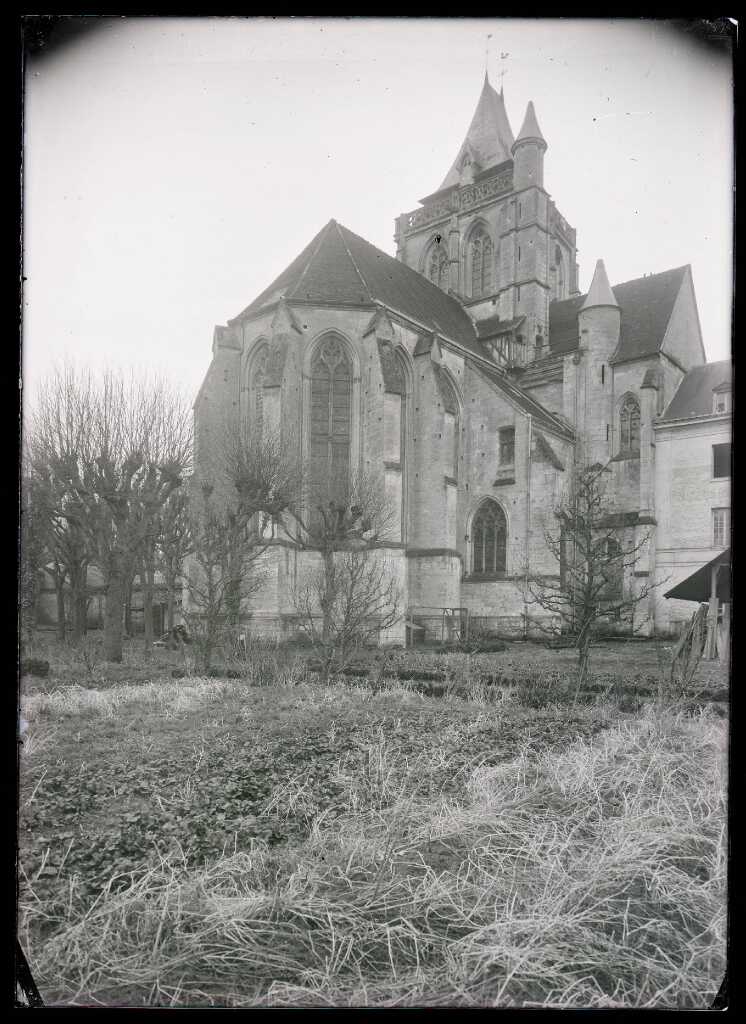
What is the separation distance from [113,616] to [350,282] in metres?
15.4

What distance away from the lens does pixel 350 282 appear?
21.8 meters

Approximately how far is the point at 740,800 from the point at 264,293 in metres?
21.7

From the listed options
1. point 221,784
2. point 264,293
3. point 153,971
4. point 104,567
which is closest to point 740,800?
point 153,971

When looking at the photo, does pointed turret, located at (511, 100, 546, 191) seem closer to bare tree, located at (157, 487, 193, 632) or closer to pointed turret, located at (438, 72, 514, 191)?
pointed turret, located at (438, 72, 514, 191)

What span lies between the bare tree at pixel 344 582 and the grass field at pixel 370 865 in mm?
4171

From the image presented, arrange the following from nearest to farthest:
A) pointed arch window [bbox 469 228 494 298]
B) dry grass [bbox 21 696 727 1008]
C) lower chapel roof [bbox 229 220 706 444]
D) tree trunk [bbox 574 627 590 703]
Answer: dry grass [bbox 21 696 727 1008]
tree trunk [bbox 574 627 590 703]
lower chapel roof [bbox 229 220 706 444]
pointed arch window [bbox 469 228 494 298]

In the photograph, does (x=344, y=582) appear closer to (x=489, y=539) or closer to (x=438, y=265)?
(x=489, y=539)

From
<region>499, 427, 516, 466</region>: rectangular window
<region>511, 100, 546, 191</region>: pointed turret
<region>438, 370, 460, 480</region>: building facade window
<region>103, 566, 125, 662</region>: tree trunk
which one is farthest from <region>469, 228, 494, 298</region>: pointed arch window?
<region>103, 566, 125, 662</region>: tree trunk

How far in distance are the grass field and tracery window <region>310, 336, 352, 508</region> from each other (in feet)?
45.8

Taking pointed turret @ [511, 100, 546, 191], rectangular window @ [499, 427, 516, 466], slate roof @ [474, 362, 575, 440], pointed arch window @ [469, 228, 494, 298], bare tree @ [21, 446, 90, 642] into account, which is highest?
pointed turret @ [511, 100, 546, 191]

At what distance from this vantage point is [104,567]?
9.80 m

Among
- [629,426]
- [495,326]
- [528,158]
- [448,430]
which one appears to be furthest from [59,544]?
[528,158]

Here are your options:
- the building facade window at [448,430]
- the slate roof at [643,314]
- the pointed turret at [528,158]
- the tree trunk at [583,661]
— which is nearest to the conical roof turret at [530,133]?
the pointed turret at [528,158]

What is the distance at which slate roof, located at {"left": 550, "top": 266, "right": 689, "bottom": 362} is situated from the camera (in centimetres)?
2514
